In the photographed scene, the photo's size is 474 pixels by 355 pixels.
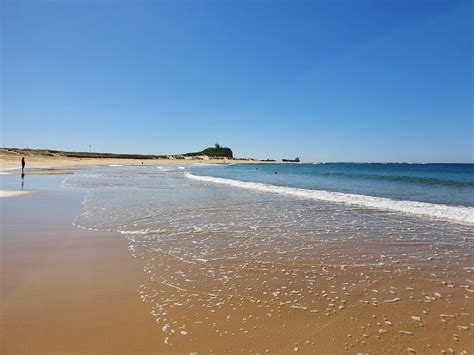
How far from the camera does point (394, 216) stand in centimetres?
1205

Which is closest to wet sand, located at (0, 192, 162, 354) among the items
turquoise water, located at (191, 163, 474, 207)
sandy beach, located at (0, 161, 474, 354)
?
sandy beach, located at (0, 161, 474, 354)

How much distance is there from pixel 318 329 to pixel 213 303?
1.54m

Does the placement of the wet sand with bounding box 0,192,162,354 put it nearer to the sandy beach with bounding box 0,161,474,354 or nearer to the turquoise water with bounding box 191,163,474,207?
the sandy beach with bounding box 0,161,474,354

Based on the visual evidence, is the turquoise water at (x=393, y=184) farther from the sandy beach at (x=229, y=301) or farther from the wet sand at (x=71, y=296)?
the wet sand at (x=71, y=296)

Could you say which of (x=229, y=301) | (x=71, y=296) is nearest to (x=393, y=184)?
(x=229, y=301)

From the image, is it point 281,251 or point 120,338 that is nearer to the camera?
point 120,338

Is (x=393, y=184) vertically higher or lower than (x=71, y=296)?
higher

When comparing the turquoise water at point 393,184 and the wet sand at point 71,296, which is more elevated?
the turquoise water at point 393,184

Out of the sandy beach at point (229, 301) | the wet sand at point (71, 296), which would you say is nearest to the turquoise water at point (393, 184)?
the sandy beach at point (229, 301)

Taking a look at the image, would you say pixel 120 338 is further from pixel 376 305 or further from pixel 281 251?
pixel 281 251

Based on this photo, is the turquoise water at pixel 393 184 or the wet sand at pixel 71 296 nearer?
the wet sand at pixel 71 296

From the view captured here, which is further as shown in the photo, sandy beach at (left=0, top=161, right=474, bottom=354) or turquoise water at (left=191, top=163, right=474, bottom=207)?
turquoise water at (left=191, top=163, right=474, bottom=207)

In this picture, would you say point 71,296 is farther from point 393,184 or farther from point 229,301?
point 393,184

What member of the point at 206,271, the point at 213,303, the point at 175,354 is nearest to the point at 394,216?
the point at 206,271
